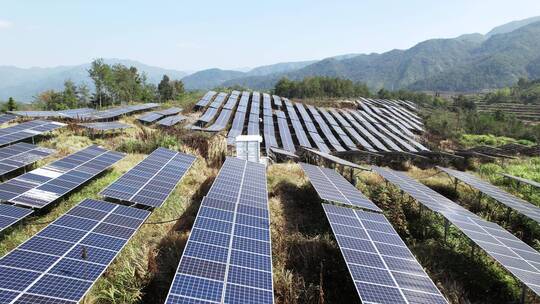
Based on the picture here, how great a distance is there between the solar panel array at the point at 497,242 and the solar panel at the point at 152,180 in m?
10.6

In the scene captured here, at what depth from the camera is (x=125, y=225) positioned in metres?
10.7

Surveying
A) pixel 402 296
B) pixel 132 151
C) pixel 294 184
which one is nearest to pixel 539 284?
pixel 402 296

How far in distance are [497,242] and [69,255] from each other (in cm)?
1324

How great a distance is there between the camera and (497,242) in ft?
40.5

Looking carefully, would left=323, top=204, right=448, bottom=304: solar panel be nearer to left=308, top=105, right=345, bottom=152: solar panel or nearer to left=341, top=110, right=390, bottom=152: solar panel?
left=308, top=105, right=345, bottom=152: solar panel

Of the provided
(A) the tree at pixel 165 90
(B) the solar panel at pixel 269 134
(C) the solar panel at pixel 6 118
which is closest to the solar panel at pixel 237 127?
(B) the solar panel at pixel 269 134

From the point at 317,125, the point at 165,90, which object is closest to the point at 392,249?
the point at 317,125

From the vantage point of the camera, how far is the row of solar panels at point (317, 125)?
3400 centimetres

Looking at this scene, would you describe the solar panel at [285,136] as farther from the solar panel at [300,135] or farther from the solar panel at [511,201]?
the solar panel at [511,201]

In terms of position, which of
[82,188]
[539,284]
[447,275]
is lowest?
[447,275]

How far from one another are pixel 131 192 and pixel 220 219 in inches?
159

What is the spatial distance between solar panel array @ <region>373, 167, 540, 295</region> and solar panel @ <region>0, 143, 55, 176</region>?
16.9m

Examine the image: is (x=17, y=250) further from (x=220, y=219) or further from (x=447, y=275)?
(x=447, y=275)

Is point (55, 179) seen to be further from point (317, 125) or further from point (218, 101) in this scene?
point (218, 101)
